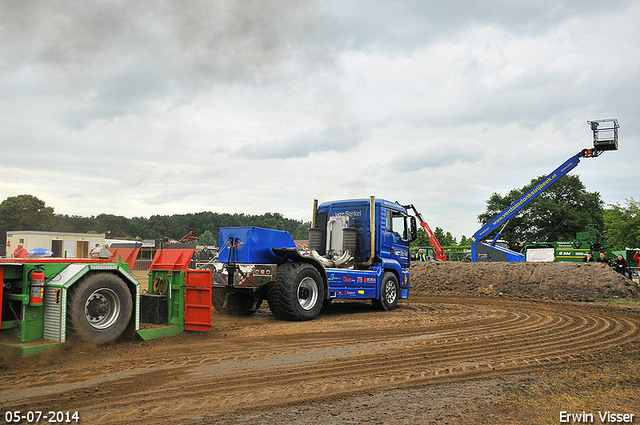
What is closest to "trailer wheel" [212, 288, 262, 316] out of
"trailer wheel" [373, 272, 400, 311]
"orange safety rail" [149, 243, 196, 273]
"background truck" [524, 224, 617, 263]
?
"orange safety rail" [149, 243, 196, 273]

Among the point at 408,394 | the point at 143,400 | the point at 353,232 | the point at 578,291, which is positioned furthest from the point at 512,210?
the point at 143,400

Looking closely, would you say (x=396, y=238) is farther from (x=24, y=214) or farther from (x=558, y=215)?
(x=24, y=214)

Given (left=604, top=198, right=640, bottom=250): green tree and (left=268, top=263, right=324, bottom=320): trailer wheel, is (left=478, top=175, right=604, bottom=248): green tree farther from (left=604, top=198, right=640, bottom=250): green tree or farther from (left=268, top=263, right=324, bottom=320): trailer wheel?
(left=268, top=263, right=324, bottom=320): trailer wheel

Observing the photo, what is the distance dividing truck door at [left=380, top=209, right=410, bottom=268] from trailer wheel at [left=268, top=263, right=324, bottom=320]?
9.53ft

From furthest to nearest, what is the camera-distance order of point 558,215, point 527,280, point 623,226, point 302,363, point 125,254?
point 558,215, point 623,226, point 527,280, point 125,254, point 302,363

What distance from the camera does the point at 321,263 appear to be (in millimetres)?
10797

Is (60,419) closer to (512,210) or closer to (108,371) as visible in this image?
(108,371)

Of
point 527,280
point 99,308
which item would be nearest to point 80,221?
point 527,280

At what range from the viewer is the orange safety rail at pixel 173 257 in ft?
26.1

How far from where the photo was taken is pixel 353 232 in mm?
12539

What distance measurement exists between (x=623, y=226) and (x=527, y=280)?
3716cm

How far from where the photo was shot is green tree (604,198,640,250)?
47009mm

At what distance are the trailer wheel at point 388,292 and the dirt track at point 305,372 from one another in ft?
9.94

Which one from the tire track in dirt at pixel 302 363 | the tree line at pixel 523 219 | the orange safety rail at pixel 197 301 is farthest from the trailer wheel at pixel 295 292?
the tree line at pixel 523 219
